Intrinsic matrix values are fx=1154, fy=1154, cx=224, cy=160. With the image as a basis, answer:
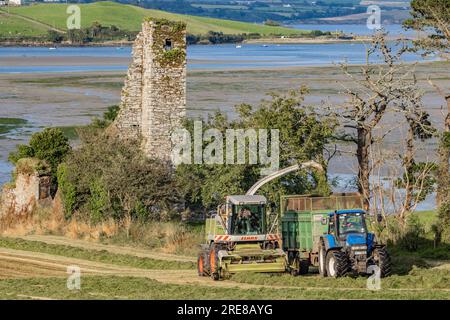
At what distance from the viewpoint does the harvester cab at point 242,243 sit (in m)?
27.9

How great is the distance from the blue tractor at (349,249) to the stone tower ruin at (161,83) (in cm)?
1465

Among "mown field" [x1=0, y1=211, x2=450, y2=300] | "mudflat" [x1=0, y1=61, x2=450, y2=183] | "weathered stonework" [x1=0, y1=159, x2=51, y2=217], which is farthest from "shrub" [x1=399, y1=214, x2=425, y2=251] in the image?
"mudflat" [x1=0, y1=61, x2=450, y2=183]

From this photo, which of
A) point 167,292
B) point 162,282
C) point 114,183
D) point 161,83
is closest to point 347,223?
point 162,282

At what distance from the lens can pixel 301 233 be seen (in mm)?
30125

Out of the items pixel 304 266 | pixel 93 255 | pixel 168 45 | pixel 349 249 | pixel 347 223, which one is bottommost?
pixel 93 255

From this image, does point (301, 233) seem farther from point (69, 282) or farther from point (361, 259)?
point (69, 282)

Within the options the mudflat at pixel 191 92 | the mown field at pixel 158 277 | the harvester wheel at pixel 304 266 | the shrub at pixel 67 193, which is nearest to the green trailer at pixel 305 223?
the harvester wheel at pixel 304 266

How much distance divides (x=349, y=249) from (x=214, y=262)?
333 cm

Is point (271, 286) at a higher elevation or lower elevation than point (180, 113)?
lower

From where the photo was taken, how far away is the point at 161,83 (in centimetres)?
4200

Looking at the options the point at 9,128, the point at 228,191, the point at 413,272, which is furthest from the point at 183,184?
the point at 9,128

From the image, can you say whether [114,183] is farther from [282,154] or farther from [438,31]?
[438,31]

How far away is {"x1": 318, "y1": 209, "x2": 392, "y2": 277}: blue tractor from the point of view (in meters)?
26.9
